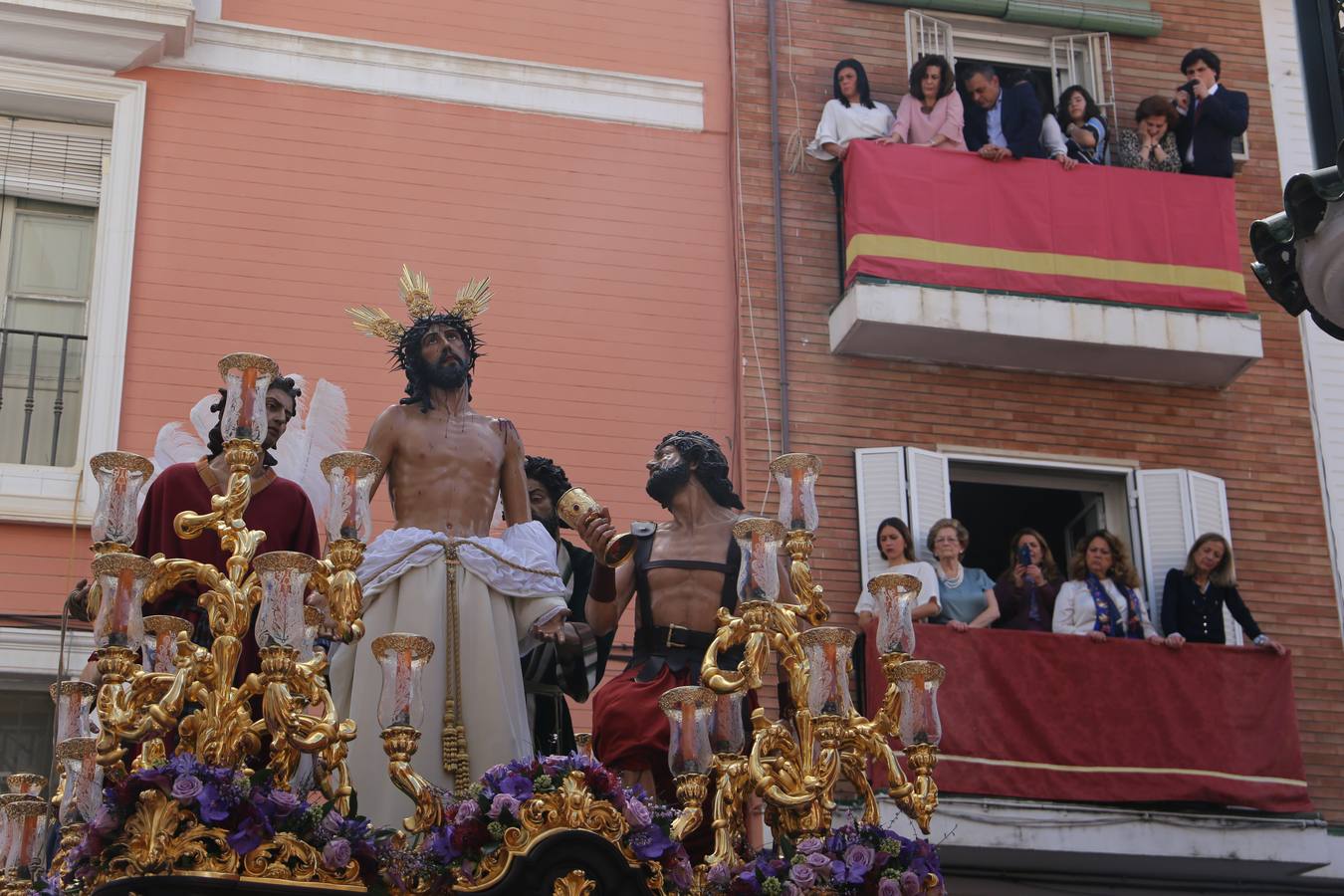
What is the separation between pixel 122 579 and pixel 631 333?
255 inches

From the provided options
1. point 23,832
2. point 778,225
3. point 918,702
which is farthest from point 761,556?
point 778,225

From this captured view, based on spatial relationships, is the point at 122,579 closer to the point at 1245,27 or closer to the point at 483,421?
the point at 483,421

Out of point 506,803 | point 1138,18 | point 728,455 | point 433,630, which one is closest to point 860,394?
point 728,455

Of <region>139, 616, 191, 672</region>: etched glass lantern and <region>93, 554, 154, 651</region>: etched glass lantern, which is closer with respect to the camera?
<region>93, 554, 154, 651</region>: etched glass lantern

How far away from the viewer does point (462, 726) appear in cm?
808

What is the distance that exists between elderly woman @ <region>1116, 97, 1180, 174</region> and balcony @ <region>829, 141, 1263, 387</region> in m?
0.27

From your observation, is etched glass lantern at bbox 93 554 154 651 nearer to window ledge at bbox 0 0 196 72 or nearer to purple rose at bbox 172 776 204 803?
purple rose at bbox 172 776 204 803

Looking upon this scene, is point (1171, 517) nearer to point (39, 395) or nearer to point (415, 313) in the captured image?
point (415, 313)

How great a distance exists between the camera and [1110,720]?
12.4m

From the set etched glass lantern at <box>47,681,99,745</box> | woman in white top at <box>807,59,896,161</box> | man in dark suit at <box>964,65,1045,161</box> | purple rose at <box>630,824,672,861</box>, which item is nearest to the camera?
purple rose at <box>630,824,672,861</box>

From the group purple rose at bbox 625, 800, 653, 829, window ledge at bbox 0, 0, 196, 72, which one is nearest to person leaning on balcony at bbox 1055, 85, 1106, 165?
window ledge at bbox 0, 0, 196, 72

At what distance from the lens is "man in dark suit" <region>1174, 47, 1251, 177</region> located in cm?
1404

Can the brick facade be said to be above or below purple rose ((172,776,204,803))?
above

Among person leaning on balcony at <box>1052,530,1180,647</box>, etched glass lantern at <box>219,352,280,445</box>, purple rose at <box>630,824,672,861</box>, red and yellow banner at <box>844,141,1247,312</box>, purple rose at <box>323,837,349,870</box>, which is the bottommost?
purple rose at <box>323,837,349,870</box>
